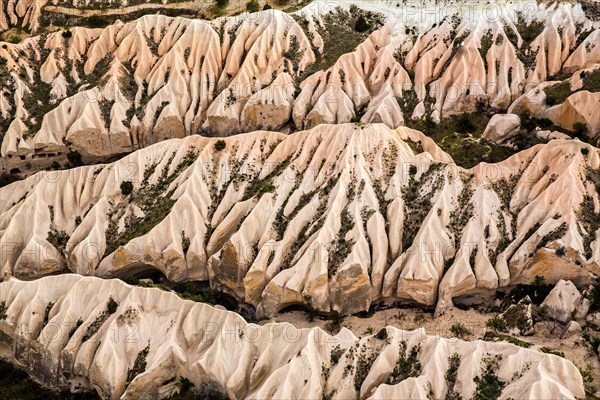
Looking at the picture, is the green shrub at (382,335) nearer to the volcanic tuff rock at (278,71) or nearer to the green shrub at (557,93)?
the volcanic tuff rock at (278,71)

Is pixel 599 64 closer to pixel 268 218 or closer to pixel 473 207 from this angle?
pixel 473 207

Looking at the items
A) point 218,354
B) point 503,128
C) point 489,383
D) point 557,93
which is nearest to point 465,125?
point 503,128

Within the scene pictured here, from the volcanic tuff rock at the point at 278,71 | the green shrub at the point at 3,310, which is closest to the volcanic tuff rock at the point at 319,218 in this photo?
the green shrub at the point at 3,310

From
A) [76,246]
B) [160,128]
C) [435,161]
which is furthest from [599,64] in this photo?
[76,246]

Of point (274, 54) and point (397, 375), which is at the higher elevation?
point (274, 54)

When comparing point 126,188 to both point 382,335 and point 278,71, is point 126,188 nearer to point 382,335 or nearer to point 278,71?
point 278,71
